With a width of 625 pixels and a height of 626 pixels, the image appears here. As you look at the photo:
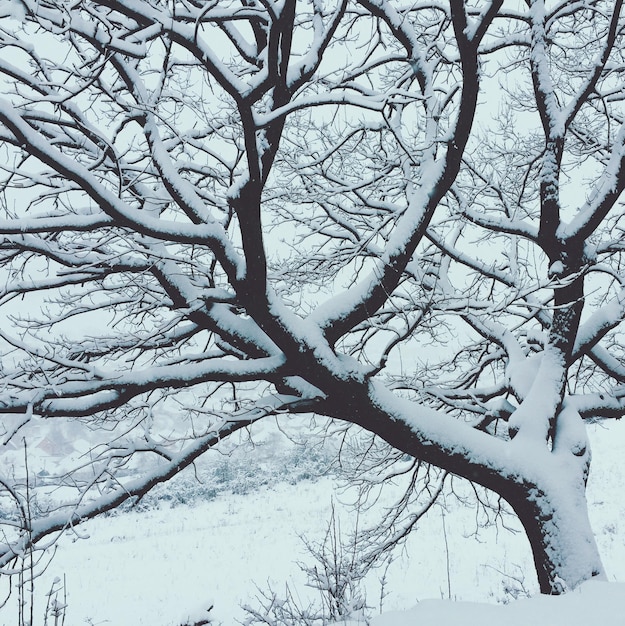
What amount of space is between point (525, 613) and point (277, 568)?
11.6 meters

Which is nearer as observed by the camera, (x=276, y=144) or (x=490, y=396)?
(x=276, y=144)

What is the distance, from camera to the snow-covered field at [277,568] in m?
2.79

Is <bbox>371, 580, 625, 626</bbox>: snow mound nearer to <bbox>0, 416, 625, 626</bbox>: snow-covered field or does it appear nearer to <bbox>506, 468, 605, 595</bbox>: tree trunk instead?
<bbox>0, 416, 625, 626</bbox>: snow-covered field

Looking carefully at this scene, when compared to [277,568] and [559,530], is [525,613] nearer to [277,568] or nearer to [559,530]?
[559,530]

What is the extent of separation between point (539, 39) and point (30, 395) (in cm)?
515

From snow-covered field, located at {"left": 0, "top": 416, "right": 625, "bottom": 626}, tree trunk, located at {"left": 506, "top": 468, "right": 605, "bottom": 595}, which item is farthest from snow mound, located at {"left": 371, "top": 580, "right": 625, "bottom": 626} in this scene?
tree trunk, located at {"left": 506, "top": 468, "right": 605, "bottom": 595}

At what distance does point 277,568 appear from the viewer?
12.9m

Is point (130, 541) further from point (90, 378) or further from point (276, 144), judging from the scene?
point (276, 144)

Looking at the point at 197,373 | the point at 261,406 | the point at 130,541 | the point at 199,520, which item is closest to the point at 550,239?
the point at 261,406

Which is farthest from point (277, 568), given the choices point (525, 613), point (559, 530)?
point (525, 613)

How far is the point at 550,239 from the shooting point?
486 cm

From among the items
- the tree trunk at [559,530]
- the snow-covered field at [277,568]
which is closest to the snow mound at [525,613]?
the snow-covered field at [277,568]

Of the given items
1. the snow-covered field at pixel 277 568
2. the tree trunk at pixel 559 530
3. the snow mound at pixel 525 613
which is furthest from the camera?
the tree trunk at pixel 559 530

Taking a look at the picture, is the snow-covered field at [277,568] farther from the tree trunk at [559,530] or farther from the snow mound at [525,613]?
the tree trunk at [559,530]
